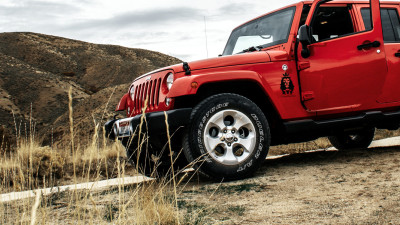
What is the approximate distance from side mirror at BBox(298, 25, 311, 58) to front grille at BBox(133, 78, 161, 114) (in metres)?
1.58

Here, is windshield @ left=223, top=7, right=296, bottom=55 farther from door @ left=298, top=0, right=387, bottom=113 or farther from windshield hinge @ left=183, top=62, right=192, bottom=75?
windshield hinge @ left=183, top=62, right=192, bottom=75

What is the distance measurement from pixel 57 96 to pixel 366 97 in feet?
91.4

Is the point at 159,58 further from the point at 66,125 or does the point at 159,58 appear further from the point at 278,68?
the point at 278,68

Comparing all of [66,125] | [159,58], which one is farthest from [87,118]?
[159,58]

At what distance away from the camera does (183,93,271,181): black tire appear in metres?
4.24

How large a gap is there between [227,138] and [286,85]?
96 centimetres

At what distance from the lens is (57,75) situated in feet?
133

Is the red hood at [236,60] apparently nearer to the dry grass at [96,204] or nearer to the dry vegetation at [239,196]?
the dry grass at [96,204]

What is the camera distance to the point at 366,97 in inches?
201

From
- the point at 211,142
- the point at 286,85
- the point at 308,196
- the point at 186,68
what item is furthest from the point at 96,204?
the point at 286,85

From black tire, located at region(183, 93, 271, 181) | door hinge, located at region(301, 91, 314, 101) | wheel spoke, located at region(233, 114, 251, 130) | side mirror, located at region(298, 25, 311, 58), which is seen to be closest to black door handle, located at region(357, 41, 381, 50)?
side mirror, located at region(298, 25, 311, 58)

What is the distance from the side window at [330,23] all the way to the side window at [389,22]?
210mm

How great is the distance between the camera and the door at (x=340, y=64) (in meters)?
4.85

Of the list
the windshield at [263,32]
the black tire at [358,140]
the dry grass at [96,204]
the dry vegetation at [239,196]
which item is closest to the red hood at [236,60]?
the windshield at [263,32]
